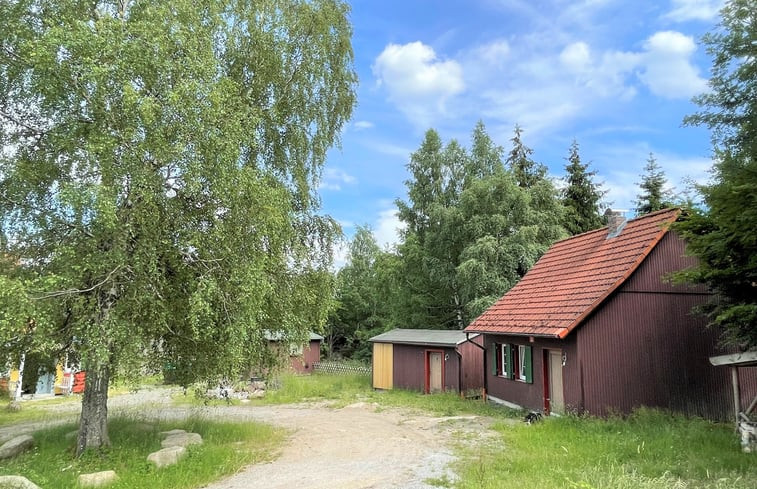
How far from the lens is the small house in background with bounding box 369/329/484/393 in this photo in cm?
1950

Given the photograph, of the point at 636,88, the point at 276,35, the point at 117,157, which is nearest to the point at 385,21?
the point at 276,35

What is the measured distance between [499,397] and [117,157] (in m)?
13.5

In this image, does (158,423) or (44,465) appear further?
(158,423)

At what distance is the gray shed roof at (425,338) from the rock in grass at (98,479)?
44.5 ft

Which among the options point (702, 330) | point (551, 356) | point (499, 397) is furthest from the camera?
point (499, 397)

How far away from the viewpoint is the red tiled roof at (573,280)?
12.4m

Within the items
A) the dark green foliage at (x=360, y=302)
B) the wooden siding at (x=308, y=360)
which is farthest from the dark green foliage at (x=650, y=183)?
the wooden siding at (x=308, y=360)

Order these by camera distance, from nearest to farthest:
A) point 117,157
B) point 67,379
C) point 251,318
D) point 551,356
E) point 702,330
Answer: point 117,157 < point 251,318 < point 702,330 < point 551,356 < point 67,379

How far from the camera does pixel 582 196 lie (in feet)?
106

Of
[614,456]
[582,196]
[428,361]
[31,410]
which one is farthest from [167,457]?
[582,196]

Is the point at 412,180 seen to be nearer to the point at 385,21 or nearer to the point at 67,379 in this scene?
the point at 385,21

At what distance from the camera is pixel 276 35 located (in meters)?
11.3

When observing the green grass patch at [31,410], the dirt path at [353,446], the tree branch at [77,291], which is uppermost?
the tree branch at [77,291]

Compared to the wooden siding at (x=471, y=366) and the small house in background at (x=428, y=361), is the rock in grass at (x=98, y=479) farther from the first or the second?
the wooden siding at (x=471, y=366)
